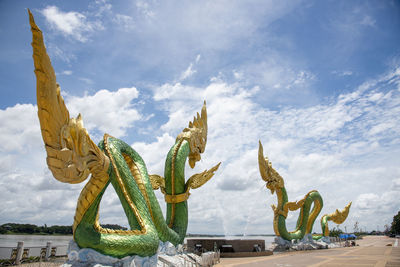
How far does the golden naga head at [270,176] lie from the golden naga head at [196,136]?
693 cm

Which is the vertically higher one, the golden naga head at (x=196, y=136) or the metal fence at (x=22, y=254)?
the golden naga head at (x=196, y=136)

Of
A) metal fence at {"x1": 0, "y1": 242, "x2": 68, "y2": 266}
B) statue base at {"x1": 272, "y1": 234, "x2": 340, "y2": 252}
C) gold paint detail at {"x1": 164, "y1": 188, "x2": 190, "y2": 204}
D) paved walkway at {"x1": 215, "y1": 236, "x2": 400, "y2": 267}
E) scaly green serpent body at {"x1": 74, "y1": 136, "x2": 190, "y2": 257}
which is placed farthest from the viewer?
statue base at {"x1": 272, "y1": 234, "x2": 340, "y2": 252}

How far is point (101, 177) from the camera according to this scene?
5863mm

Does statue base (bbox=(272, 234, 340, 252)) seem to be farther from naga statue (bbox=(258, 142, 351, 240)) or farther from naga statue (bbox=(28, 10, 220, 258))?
naga statue (bbox=(28, 10, 220, 258))

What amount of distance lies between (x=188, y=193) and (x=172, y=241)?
1.93 metres

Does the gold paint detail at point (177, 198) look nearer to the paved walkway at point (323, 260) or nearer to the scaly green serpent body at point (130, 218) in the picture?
the scaly green serpent body at point (130, 218)

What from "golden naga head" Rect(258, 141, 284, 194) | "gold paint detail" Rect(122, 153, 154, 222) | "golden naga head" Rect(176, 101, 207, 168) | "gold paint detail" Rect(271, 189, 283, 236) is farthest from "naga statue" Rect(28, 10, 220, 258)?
"gold paint detail" Rect(271, 189, 283, 236)

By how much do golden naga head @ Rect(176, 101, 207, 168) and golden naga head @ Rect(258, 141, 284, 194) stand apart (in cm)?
693

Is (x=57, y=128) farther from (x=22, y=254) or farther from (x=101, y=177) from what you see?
(x=22, y=254)

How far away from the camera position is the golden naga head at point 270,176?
1822cm

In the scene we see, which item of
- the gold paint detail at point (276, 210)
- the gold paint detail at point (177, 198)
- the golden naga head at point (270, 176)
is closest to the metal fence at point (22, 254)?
the gold paint detail at point (177, 198)

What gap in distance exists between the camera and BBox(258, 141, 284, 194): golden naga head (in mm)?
18219

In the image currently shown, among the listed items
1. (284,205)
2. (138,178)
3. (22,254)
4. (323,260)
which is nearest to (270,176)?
(284,205)

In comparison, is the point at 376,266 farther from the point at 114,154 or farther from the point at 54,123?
the point at 54,123
